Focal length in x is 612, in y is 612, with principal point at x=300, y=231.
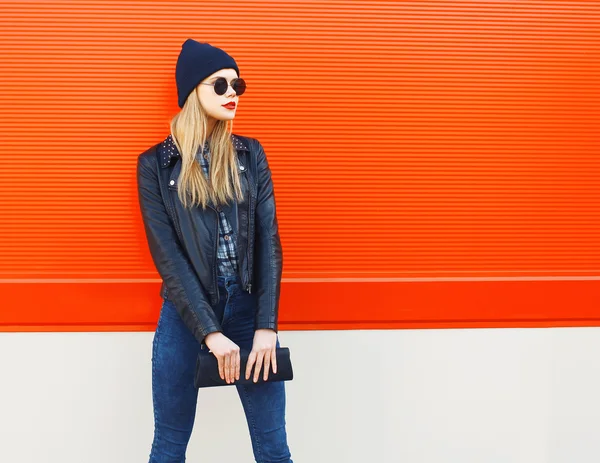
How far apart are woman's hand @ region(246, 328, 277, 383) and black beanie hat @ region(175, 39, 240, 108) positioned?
0.89 metres

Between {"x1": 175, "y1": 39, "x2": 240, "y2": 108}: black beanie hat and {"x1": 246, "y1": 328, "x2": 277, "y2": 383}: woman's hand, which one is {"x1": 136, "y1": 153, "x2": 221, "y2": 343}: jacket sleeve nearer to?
{"x1": 246, "y1": 328, "x2": 277, "y2": 383}: woman's hand

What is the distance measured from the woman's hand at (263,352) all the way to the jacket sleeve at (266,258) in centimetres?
3

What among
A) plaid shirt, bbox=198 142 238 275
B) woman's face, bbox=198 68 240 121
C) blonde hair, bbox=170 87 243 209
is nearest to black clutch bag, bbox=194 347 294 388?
plaid shirt, bbox=198 142 238 275

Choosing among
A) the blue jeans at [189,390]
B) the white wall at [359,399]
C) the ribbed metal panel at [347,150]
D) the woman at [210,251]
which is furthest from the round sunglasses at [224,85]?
the white wall at [359,399]

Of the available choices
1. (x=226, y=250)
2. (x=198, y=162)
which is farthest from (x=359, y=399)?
(x=198, y=162)

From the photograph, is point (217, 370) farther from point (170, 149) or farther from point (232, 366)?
point (170, 149)

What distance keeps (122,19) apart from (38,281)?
118cm

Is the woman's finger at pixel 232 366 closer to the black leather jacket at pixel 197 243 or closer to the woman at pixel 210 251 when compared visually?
the woman at pixel 210 251

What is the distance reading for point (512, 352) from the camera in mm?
2783

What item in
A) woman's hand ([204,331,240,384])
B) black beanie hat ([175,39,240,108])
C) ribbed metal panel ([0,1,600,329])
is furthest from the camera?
ribbed metal panel ([0,1,600,329])

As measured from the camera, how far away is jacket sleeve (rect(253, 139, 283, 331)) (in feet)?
7.04

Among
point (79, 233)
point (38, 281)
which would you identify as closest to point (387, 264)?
point (79, 233)

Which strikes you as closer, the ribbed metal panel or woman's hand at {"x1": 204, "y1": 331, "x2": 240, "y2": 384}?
woman's hand at {"x1": 204, "y1": 331, "x2": 240, "y2": 384}

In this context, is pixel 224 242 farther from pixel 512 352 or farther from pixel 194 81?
pixel 512 352
